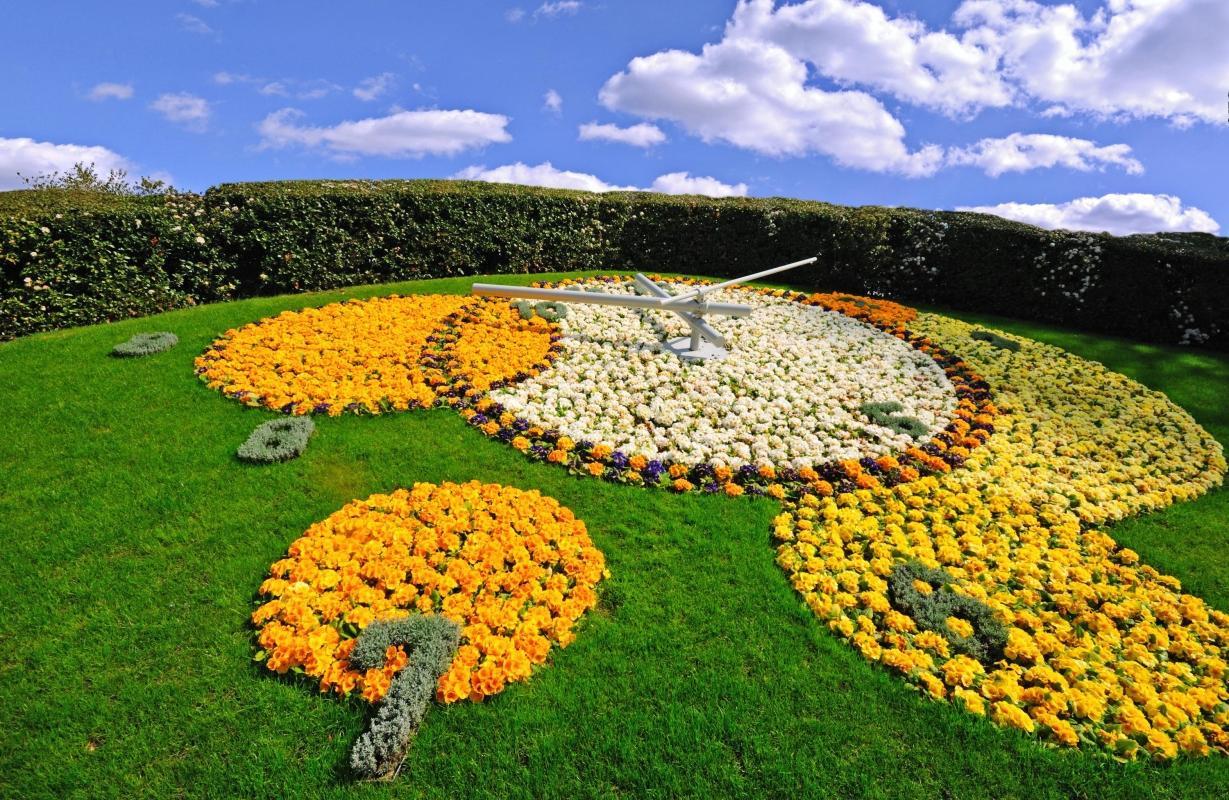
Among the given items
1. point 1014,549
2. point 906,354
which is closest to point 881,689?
point 1014,549

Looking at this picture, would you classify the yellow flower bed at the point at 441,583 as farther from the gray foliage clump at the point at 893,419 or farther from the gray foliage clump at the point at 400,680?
the gray foliage clump at the point at 893,419

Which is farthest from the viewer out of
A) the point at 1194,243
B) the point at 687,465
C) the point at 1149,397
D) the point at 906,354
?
the point at 1194,243

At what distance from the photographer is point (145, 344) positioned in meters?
10.4

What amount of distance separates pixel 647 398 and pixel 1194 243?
1551cm

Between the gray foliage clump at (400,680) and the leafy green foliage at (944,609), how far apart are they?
390cm

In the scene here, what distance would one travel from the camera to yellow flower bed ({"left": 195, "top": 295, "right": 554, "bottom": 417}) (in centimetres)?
876

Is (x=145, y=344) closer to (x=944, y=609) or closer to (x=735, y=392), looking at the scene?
(x=735, y=392)

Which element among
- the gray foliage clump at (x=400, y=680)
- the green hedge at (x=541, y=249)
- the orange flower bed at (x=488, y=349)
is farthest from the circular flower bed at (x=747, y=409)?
the green hedge at (x=541, y=249)

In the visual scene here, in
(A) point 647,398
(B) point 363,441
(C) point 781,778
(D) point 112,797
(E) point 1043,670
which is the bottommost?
(D) point 112,797

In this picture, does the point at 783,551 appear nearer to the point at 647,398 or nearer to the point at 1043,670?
the point at 1043,670

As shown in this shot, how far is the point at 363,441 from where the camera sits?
7.79m

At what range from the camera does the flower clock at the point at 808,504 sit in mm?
4672

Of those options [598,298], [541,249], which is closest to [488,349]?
[598,298]

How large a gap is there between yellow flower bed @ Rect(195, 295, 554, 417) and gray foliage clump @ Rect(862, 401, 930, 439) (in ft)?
17.0
